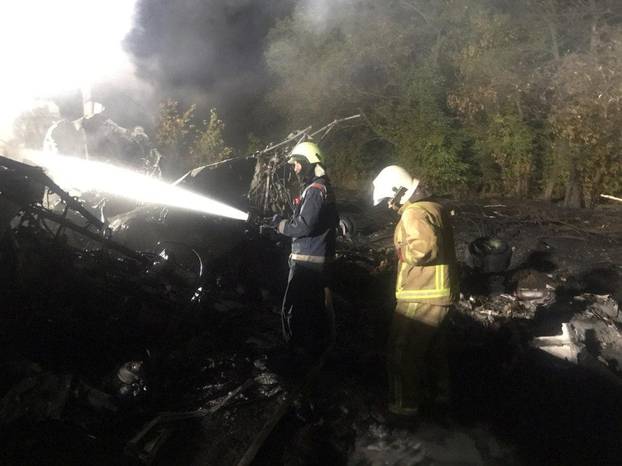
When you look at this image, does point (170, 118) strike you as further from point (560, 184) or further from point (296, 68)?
point (560, 184)

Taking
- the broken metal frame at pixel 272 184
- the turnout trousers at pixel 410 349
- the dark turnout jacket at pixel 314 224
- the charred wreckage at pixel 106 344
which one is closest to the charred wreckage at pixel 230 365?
the charred wreckage at pixel 106 344

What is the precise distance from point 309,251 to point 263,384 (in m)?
1.38

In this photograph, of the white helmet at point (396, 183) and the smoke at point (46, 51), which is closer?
the white helmet at point (396, 183)

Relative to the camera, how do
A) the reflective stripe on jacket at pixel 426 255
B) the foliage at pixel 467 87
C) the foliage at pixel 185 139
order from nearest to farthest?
1. the reflective stripe on jacket at pixel 426 255
2. the foliage at pixel 467 87
3. the foliage at pixel 185 139

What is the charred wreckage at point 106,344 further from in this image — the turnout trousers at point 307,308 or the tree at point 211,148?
the tree at point 211,148

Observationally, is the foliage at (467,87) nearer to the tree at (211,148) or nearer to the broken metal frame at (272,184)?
the tree at (211,148)

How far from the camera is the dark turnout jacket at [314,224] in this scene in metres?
4.39

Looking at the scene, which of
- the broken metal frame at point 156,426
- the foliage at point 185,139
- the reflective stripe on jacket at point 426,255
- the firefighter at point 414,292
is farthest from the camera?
the foliage at point 185,139

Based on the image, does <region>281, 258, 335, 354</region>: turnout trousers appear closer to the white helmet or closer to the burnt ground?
the burnt ground

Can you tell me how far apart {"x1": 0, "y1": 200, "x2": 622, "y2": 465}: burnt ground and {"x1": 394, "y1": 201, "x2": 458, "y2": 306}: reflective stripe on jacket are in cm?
110

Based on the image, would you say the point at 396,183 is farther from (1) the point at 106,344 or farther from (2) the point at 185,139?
(2) the point at 185,139

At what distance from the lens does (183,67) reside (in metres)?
23.1

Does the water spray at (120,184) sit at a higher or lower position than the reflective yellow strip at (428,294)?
higher

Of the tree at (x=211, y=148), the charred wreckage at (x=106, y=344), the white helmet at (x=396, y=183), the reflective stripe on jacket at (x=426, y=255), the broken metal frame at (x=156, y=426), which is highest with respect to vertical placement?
the tree at (x=211, y=148)
